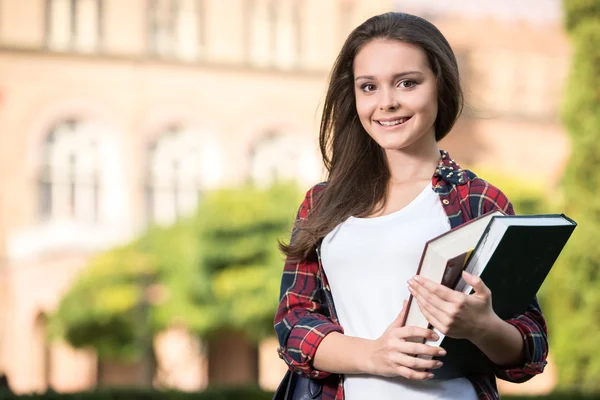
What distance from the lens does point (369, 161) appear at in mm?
2068

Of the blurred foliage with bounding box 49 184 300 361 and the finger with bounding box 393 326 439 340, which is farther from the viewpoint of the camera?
the blurred foliage with bounding box 49 184 300 361

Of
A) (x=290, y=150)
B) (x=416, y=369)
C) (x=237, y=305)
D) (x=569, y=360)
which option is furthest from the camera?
(x=290, y=150)

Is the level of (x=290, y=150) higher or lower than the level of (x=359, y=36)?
lower

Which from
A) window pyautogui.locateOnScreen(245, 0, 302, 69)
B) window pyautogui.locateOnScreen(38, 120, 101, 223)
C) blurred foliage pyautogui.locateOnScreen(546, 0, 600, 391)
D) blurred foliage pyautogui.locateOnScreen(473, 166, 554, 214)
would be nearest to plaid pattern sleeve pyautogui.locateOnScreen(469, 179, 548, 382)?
blurred foliage pyautogui.locateOnScreen(546, 0, 600, 391)

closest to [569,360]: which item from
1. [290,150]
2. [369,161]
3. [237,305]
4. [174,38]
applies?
[237,305]

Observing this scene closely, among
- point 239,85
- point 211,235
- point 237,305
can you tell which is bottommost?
point 237,305

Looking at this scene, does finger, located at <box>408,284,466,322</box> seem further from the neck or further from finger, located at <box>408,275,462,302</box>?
the neck

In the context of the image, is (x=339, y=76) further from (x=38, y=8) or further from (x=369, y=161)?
(x=38, y=8)

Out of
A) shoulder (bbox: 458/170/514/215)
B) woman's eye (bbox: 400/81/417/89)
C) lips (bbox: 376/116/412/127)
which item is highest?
woman's eye (bbox: 400/81/417/89)

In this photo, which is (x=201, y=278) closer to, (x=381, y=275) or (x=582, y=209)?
(x=582, y=209)

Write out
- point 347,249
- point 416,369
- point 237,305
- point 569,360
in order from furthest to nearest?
1. point 237,305
2. point 569,360
3. point 347,249
4. point 416,369

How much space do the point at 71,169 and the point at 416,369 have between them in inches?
942

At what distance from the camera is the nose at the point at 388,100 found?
191cm

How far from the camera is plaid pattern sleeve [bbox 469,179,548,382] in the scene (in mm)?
1783
